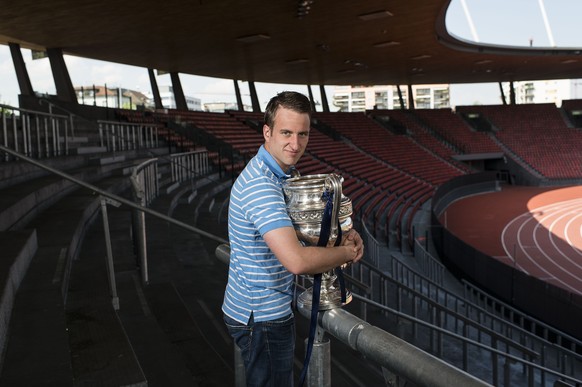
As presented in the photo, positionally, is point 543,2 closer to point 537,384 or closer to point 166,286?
point 537,384

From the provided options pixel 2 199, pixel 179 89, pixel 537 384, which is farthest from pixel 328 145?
pixel 2 199

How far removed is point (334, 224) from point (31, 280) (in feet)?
8.46

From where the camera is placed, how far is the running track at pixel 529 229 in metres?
14.2

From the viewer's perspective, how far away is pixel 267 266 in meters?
1.76

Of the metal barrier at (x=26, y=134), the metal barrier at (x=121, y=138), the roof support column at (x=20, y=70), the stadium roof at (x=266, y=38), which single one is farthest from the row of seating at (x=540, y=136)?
the metal barrier at (x=26, y=134)

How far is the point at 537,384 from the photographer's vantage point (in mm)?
7246

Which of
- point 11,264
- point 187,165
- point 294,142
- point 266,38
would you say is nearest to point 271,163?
point 294,142

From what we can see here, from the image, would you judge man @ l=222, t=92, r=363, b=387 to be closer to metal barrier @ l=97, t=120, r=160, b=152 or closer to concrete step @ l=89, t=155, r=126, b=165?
concrete step @ l=89, t=155, r=126, b=165

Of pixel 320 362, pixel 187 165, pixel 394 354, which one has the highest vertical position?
pixel 394 354

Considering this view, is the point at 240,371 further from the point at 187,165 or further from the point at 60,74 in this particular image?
the point at 60,74

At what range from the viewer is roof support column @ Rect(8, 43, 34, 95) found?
58.8 ft

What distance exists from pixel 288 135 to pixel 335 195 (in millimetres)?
321

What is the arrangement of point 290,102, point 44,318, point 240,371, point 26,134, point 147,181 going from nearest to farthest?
point 290,102
point 240,371
point 44,318
point 26,134
point 147,181

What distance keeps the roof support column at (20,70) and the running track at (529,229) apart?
16.8 meters
